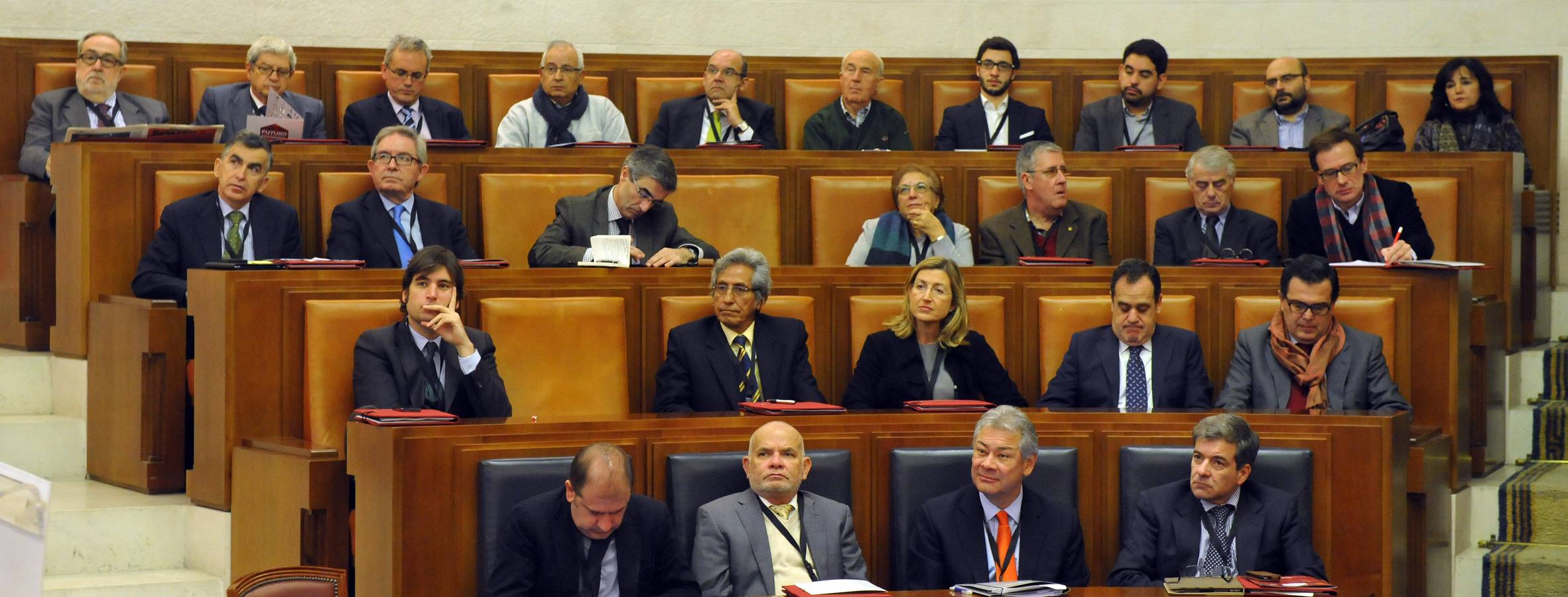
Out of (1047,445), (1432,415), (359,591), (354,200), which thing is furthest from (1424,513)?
(354,200)

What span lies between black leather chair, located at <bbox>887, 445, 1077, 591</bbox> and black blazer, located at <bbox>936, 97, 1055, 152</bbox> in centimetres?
197

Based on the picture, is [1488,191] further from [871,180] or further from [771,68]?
[771,68]

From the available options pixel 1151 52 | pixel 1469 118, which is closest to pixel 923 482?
pixel 1151 52

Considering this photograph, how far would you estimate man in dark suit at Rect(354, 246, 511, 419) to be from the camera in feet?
10.6

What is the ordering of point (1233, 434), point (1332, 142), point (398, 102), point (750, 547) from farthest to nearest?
A: point (398, 102) → point (1332, 142) → point (1233, 434) → point (750, 547)

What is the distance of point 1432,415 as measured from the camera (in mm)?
3711

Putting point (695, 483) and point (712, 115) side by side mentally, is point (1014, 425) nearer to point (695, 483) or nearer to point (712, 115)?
point (695, 483)

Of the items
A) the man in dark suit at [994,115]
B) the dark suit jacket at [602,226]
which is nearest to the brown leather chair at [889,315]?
the dark suit jacket at [602,226]

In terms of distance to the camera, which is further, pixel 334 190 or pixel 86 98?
pixel 86 98

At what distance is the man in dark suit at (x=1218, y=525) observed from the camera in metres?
3.04

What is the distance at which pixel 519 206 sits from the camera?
13.8 ft

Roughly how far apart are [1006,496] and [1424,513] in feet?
2.85

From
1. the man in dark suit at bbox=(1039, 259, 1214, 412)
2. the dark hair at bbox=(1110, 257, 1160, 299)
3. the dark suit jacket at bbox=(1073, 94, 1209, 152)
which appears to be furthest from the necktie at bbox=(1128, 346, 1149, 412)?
the dark suit jacket at bbox=(1073, 94, 1209, 152)

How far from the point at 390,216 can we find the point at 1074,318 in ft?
4.81
